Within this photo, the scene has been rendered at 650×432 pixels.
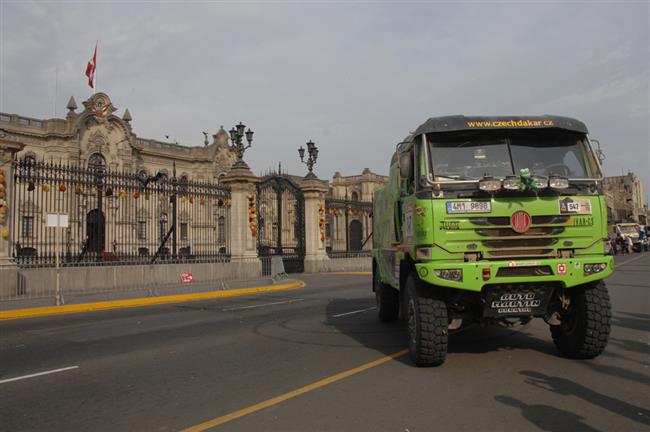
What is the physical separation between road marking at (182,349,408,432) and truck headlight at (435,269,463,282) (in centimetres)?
157

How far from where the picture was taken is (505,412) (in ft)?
15.6

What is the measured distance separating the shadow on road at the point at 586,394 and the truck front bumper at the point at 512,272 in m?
1.09

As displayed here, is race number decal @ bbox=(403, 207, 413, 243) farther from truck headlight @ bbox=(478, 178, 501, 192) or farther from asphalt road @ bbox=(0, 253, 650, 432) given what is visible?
asphalt road @ bbox=(0, 253, 650, 432)

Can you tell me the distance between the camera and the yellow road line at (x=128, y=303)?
1295 centimetres

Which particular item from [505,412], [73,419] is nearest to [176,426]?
[73,419]

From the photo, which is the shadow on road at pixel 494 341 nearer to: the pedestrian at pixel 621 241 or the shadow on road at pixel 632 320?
the shadow on road at pixel 632 320

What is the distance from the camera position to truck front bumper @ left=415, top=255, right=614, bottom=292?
593 cm

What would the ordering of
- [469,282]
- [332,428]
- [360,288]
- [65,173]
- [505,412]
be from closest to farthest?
[332,428] < [505,412] < [469,282] < [65,173] < [360,288]

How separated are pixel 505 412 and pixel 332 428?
1639 millimetres

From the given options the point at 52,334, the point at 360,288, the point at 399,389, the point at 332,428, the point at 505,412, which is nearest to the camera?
the point at 332,428

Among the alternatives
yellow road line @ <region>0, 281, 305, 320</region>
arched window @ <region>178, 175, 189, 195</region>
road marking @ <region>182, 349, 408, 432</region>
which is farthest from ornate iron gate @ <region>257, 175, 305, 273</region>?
road marking @ <region>182, 349, 408, 432</region>

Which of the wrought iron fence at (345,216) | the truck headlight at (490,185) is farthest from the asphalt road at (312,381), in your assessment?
the wrought iron fence at (345,216)

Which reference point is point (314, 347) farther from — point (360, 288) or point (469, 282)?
point (360, 288)

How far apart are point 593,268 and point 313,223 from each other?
22.2m
